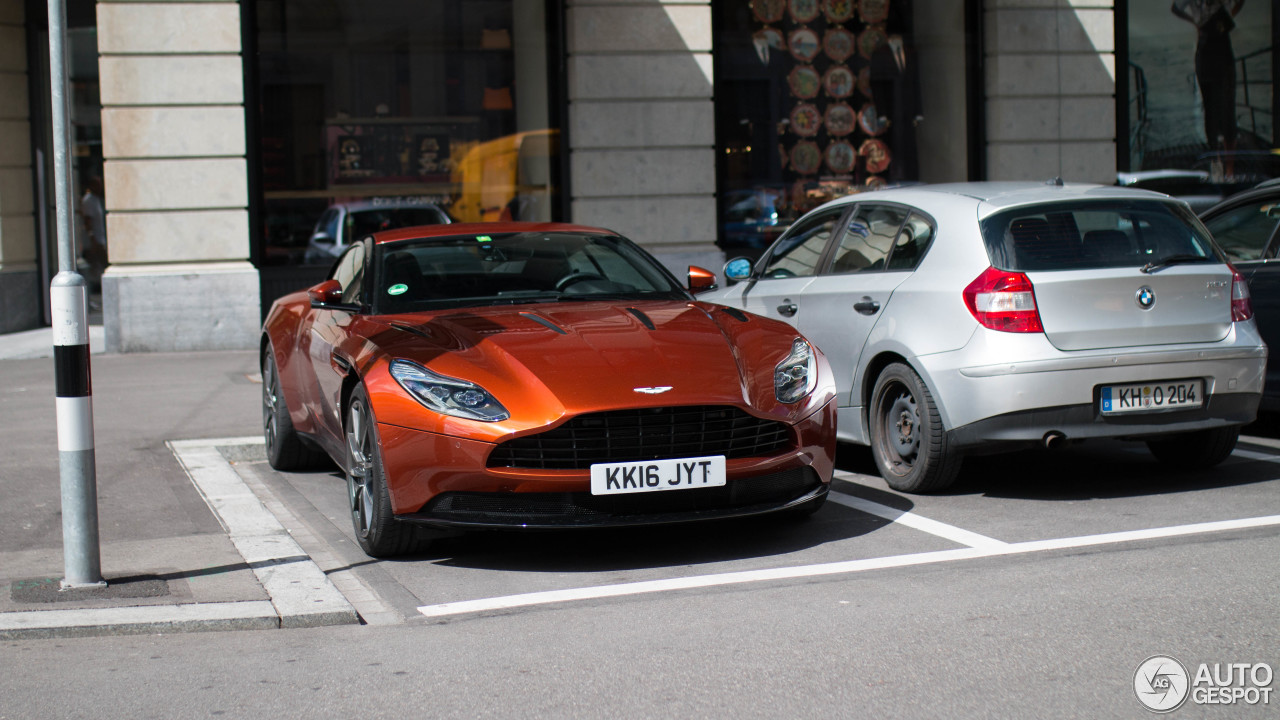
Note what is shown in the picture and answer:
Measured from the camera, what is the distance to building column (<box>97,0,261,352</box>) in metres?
13.6

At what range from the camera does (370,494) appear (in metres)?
5.53

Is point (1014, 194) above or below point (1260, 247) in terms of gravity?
above

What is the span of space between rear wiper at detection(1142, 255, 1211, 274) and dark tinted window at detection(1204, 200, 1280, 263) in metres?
1.59

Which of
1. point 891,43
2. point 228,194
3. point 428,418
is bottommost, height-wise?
point 428,418

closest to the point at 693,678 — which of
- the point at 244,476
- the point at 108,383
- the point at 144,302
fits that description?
the point at 244,476

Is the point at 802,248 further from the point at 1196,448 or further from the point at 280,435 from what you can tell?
the point at 280,435

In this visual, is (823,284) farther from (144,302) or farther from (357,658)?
(144,302)

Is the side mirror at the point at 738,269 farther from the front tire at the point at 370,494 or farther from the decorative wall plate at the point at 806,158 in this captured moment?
the decorative wall plate at the point at 806,158

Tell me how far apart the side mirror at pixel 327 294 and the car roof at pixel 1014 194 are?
285 cm

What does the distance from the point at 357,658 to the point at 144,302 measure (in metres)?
10.5

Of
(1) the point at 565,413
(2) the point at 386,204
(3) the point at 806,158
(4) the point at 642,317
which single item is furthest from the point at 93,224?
(1) the point at 565,413

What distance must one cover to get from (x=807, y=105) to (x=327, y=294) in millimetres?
10531

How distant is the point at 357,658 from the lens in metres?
4.17

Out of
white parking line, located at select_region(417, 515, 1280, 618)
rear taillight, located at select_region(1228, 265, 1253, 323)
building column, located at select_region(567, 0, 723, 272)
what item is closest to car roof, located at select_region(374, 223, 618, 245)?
white parking line, located at select_region(417, 515, 1280, 618)
